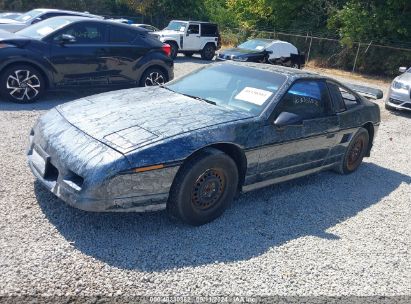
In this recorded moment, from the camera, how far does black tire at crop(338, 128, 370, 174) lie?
220 inches

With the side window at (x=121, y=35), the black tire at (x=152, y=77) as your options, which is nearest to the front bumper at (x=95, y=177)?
the side window at (x=121, y=35)

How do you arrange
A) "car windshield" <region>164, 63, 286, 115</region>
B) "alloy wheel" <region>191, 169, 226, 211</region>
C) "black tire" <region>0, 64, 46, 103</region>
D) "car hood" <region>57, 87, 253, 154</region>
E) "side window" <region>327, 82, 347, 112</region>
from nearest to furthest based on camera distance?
1. "car hood" <region>57, 87, 253, 154</region>
2. "alloy wheel" <region>191, 169, 226, 211</region>
3. "car windshield" <region>164, 63, 286, 115</region>
4. "side window" <region>327, 82, 347, 112</region>
5. "black tire" <region>0, 64, 46, 103</region>

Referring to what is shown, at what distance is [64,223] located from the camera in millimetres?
3588

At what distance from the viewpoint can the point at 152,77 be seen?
893 centimetres

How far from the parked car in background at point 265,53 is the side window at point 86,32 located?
7350 millimetres

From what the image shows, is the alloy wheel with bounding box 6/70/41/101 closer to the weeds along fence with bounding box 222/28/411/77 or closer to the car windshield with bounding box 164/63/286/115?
the car windshield with bounding box 164/63/286/115

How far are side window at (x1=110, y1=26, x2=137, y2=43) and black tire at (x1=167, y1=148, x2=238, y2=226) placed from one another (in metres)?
5.39

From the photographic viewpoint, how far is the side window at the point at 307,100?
176 inches

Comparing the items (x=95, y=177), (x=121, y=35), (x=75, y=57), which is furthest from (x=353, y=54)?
(x=95, y=177)

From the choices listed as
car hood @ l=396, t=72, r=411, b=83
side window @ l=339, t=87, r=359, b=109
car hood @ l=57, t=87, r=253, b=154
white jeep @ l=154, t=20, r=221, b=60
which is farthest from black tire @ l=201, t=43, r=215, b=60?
car hood @ l=57, t=87, r=253, b=154

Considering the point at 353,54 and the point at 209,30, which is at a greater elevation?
the point at 209,30

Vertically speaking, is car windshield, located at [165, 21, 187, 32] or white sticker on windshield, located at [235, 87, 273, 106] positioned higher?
white sticker on windshield, located at [235, 87, 273, 106]

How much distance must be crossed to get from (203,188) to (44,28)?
230 inches

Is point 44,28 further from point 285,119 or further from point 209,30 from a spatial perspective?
point 209,30
